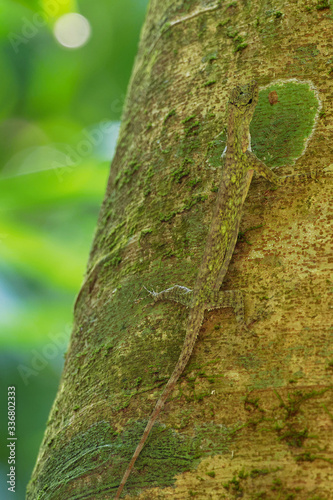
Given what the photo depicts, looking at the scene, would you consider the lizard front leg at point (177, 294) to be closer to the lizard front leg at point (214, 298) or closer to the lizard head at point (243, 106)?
the lizard front leg at point (214, 298)

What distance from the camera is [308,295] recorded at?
7.25ft

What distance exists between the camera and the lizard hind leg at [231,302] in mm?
2255

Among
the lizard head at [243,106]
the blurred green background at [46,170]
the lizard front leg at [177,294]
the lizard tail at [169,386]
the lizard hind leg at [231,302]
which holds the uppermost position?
the blurred green background at [46,170]

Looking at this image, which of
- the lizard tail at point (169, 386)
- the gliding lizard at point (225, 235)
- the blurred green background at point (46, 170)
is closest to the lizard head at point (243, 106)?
the gliding lizard at point (225, 235)

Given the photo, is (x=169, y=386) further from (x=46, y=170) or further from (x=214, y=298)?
(x=46, y=170)

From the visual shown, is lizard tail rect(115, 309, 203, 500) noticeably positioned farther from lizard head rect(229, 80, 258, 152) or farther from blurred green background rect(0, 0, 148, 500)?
blurred green background rect(0, 0, 148, 500)

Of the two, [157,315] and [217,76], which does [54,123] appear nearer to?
[217,76]

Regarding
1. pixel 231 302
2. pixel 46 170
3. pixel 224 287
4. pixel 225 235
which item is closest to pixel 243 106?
pixel 225 235

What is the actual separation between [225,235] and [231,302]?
45 centimetres

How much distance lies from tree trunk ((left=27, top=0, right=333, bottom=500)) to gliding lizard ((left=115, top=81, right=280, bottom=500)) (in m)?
0.05

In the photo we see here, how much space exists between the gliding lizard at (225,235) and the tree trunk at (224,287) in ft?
Result: 0.15

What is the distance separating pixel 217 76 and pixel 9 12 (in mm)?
4977

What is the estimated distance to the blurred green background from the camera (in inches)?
257

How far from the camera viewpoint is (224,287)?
8.09 ft
